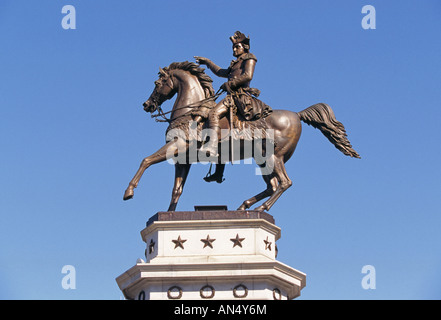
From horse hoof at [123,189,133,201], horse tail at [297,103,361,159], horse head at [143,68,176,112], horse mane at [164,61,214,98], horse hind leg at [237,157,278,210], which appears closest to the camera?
horse hoof at [123,189,133,201]

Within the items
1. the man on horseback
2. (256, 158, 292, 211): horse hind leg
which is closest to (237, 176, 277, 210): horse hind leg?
(256, 158, 292, 211): horse hind leg

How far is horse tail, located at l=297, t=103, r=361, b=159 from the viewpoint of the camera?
109 feet

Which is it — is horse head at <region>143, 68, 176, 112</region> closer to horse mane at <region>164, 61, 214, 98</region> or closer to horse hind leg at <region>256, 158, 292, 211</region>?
horse mane at <region>164, 61, 214, 98</region>

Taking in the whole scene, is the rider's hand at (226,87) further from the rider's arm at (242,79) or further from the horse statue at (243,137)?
the horse statue at (243,137)

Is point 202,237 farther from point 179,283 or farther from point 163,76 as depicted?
point 163,76

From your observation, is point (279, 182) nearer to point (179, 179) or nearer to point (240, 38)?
point (179, 179)

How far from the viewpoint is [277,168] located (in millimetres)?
Result: 32500

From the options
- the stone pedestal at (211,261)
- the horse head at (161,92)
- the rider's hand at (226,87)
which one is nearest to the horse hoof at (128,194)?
the stone pedestal at (211,261)

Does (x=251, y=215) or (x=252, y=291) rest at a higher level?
(x=251, y=215)

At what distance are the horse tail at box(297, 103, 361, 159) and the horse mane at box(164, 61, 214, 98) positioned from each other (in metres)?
2.55

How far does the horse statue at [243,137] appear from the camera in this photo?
32406 mm

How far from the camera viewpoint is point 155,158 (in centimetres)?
3209
